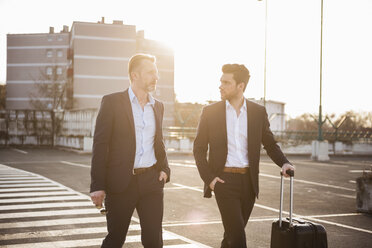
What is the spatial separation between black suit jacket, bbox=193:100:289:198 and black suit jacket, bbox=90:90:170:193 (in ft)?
2.48

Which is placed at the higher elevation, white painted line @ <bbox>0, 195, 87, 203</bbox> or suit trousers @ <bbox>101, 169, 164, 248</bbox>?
suit trousers @ <bbox>101, 169, 164, 248</bbox>

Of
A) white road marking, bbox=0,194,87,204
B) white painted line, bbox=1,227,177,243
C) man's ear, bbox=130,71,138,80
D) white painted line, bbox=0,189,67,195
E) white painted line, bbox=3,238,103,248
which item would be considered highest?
man's ear, bbox=130,71,138,80

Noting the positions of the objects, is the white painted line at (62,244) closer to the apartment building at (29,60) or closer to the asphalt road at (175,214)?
the asphalt road at (175,214)

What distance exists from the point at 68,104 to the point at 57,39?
1629 cm

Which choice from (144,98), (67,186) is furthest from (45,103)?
(144,98)

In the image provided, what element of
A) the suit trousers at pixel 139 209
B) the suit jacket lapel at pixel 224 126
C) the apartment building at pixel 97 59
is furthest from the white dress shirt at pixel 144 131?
the apartment building at pixel 97 59

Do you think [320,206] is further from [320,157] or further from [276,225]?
[320,157]

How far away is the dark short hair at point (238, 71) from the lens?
4.16 metres

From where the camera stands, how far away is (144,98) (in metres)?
3.90

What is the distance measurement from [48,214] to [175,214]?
7.60 ft

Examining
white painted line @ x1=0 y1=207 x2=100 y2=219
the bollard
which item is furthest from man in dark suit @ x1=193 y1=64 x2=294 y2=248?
the bollard

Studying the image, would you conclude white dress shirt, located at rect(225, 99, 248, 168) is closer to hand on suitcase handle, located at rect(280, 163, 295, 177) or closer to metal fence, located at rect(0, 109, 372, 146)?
hand on suitcase handle, located at rect(280, 163, 295, 177)

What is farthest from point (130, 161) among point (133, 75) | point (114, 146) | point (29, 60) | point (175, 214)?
point (29, 60)

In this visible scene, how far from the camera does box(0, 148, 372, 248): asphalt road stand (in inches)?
256
